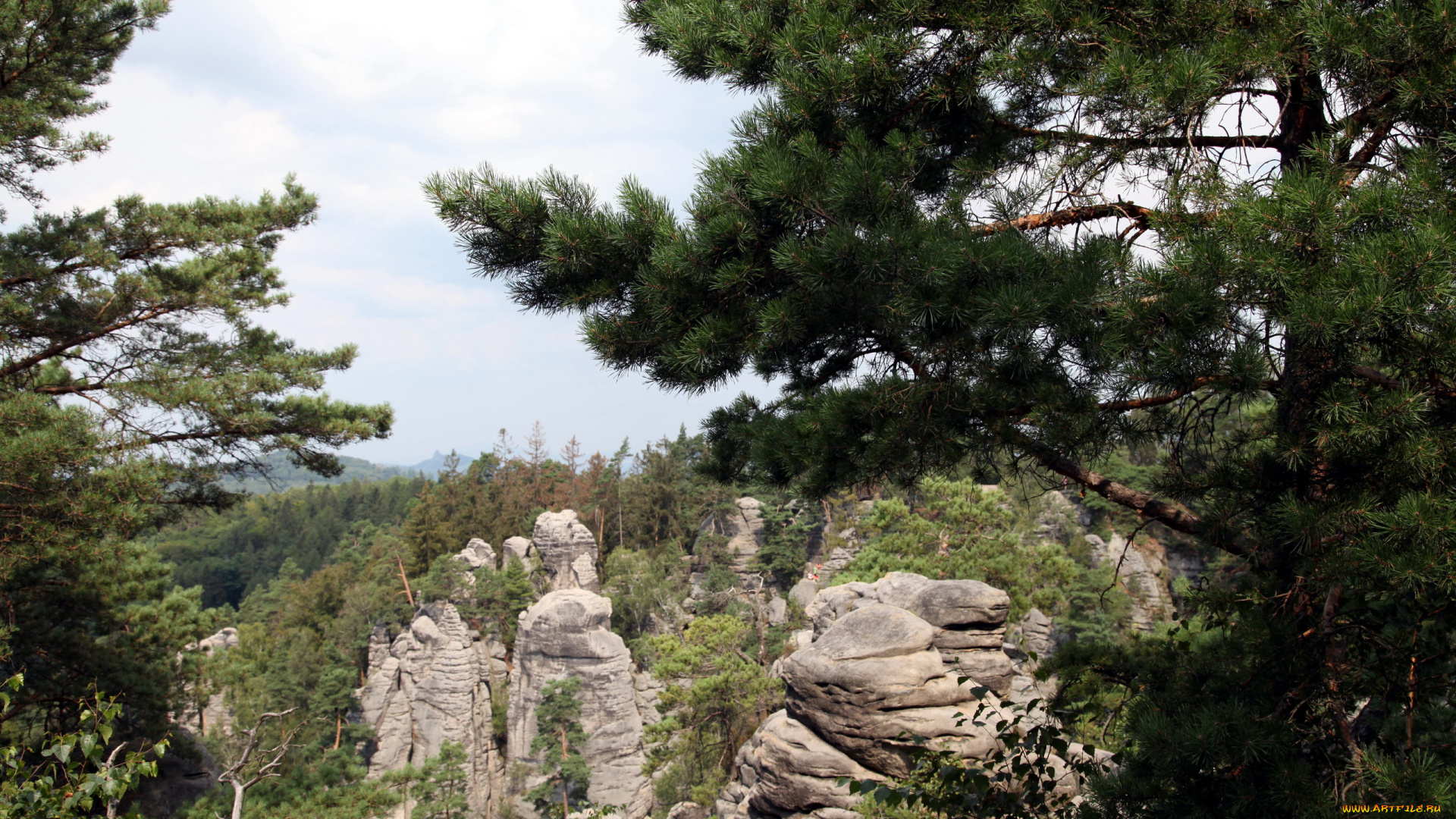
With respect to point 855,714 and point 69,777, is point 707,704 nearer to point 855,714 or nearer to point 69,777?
point 855,714

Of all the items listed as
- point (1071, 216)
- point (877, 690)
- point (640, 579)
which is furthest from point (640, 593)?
point (1071, 216)

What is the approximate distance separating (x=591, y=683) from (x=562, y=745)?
10.4 feet

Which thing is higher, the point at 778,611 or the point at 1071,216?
the point at 1071,216

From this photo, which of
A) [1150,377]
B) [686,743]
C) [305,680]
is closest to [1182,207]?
[1150,377]

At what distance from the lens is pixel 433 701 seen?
23.2 metres

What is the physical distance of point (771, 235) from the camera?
3.37 m

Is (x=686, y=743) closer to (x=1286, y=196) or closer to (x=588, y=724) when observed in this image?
(x=588, y=724)

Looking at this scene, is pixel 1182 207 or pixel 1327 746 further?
pixel 1182 207

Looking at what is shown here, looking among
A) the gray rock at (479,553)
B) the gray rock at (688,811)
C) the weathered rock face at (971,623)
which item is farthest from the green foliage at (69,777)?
the gray rock at (479,553)

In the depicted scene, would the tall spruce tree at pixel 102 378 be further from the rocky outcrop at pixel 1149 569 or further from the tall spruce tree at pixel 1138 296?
the rocky outcrop at pixel 1149 569

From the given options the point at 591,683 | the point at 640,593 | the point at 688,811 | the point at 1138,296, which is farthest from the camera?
the point at 640,593

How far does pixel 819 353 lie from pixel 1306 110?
2202mm

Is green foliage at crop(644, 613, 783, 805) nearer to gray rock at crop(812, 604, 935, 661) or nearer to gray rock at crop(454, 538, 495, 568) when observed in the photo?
gray rock at crop(812, 604, 935, 661)

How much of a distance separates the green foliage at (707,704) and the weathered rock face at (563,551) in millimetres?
14026
